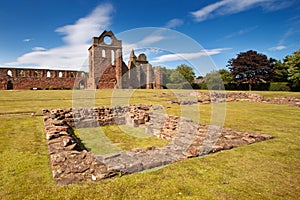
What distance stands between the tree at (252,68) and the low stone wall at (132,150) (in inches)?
1455

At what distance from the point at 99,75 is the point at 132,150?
3212cm

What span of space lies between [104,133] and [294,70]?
38.3m

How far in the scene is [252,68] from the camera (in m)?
41.8

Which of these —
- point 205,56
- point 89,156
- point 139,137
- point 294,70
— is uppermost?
point 294,70

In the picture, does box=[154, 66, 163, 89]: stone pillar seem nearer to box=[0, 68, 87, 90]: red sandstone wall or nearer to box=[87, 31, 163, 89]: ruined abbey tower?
box=[87, 31, 163, 89]: ruined abbey tower

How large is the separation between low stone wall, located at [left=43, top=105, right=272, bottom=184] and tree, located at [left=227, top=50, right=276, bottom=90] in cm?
3695

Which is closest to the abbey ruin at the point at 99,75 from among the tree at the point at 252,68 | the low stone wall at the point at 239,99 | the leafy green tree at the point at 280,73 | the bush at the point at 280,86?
the low stone wall at the point at 239,99

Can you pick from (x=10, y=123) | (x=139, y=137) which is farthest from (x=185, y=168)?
(x=10, y=123)

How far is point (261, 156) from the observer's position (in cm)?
509

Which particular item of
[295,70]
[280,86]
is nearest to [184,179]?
[295,70]

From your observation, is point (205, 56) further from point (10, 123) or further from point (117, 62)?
point (117, 62)

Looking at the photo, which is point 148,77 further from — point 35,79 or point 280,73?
point 280,73

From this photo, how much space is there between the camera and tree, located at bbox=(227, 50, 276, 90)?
41.1m

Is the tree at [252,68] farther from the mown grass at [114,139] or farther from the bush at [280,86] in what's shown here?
the mown grass at [114,139]
